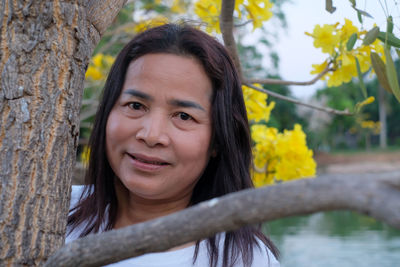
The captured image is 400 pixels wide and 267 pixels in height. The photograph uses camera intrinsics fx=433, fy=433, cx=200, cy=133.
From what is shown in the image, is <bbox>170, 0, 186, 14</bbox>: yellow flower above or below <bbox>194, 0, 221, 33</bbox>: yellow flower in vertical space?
above

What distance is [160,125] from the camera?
865 millimetres

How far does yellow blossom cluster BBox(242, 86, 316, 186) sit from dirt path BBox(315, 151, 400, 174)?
11.5m

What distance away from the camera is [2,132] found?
632 mm

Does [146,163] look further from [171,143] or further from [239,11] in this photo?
[239,11]

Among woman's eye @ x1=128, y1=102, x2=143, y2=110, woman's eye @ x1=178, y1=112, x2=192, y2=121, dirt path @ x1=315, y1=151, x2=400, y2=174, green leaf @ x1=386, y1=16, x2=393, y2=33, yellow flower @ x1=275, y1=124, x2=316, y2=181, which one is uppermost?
green leaf @ x1=386, y1=16, x2=393, y2=33

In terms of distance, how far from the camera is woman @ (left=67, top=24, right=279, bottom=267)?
896 mm

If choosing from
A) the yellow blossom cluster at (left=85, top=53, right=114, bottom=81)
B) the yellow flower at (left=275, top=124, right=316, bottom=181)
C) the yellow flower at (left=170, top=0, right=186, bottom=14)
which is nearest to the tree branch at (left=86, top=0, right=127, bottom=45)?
the yellow flower at (left=275, top=124, right=316, bottom=181)

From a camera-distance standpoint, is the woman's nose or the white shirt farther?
the white shirt

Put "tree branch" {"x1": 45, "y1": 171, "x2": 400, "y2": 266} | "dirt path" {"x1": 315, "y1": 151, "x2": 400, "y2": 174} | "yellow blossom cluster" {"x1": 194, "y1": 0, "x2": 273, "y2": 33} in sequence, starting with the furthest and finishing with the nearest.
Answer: "dirt path" {"x1": 315, "y1": 151, "x2": 400, "y2": 174} → "yellow blossom cluster" {"x1": 194, "y1": 0, "x2": 273, "y2": 33} → "tree branch" {"x1": 45, "y1": 171, "x2": 400, "y2": 266}

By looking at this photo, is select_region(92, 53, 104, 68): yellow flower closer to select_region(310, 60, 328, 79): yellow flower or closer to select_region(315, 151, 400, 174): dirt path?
select_region(310, 60, 328, 79): yellow flower

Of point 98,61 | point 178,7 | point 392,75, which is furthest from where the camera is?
point 178,7

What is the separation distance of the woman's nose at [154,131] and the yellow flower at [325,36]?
0.47 metres

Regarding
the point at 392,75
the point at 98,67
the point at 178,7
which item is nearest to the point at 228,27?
the point at 392,75

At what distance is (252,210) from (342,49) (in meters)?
0.78
